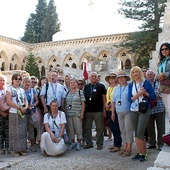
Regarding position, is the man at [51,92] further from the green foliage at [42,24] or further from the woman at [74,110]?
the green foliage at [42,24]

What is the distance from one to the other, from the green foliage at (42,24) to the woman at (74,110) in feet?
123

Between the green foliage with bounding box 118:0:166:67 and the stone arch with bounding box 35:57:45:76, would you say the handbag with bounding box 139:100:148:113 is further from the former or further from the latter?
the stone arch with bounding box 35:57:45:76

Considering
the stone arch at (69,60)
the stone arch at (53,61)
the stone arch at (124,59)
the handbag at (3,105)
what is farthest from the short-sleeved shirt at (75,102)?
the stone arch at (53,61)

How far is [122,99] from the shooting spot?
5.17 meters

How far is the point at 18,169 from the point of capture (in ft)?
14.7

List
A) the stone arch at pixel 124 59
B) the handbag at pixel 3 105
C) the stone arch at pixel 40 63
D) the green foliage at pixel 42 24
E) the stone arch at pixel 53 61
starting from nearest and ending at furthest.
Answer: the handbag at pixel 3 105 < the stone arch at pixel 124 59 < the stone arch at pixel 53 61 < the stone arch at pixel 40 63 < the green foliage at pixel 42 24

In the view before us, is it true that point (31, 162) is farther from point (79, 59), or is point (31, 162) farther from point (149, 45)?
point (79, 59)

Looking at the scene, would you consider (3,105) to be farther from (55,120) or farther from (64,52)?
(64,52)

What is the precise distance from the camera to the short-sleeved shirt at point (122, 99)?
5121 millimetres

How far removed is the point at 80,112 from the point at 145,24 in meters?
18.2

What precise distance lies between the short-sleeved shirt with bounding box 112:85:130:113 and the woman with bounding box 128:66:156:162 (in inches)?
14.1

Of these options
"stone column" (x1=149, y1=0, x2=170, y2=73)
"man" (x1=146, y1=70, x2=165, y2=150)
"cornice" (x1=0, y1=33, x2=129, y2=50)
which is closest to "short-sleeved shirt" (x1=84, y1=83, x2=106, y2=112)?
"man" (x1=146, y1=70, x2=165, y2=150)

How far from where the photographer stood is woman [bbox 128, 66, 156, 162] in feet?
14.7

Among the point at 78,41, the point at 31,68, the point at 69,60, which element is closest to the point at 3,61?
the point at 31,68
